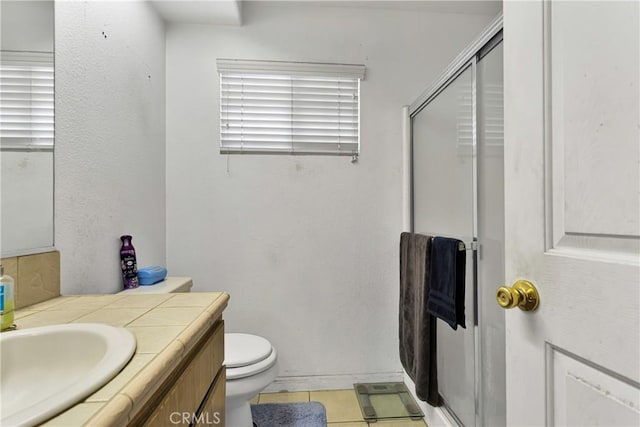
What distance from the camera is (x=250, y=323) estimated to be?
1879 millimetres

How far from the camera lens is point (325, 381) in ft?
6.19

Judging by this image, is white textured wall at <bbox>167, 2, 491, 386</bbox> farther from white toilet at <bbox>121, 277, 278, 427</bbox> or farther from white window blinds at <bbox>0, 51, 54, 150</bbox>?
white window blinds at <bbox>0, 51, 54, 150</bbox>

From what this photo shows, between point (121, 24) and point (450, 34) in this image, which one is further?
point (450, 34)

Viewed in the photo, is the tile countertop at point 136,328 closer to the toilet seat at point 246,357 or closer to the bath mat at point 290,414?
the toilet seat at point 246,357

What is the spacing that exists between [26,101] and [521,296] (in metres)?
1.38

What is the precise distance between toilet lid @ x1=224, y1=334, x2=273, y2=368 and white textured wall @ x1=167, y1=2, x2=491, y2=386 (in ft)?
1.18

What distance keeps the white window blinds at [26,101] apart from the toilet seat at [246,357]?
1.04 metres

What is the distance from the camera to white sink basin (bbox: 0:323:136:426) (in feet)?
1.90

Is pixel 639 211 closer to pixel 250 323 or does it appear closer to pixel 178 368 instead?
pixel 178 368

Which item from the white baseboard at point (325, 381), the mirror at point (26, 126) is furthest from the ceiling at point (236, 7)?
the white baseboard at point (325, 381)

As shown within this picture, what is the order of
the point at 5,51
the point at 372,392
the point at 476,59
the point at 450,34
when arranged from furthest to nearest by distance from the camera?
the point at 450,34 < the point at 372,392 < the point at 476,59 < the point at 5,51

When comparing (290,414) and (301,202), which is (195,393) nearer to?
(290,414)

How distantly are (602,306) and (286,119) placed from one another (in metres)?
1.74

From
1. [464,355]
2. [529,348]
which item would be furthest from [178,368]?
[464,355]
